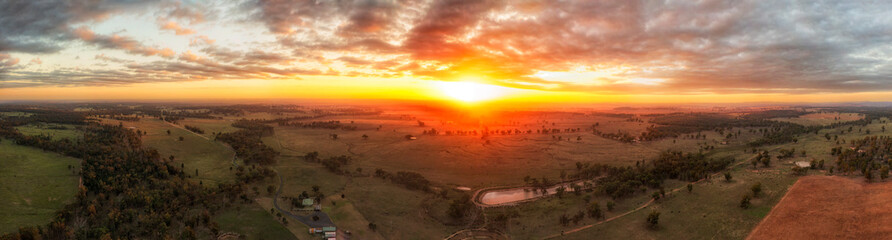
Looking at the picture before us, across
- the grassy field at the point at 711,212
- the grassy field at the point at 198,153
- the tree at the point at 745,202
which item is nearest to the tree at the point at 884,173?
the grassy field at the point at 711,212

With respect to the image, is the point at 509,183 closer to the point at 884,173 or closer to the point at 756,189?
the point at 756,189

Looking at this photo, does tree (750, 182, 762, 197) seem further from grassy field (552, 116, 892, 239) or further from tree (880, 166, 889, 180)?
tree (880, 166, 889, 180)

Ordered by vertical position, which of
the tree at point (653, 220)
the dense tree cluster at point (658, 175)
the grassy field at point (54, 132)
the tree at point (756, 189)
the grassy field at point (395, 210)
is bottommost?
the grassy field at point (395, 210)

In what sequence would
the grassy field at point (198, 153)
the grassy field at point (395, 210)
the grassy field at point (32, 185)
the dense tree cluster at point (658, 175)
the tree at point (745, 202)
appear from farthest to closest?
the grassy field at point (198, 153) → the dense tree cluster at point (658, 175) → the grassy field at point (395, 210) → the grassy field at point (32, 185) → the tree at point (745, 202)

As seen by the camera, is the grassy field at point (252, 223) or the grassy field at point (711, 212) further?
the grassy field at point (252, 223)

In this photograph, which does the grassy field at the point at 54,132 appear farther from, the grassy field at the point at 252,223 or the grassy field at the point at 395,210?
the grassy field at the point at 395,210

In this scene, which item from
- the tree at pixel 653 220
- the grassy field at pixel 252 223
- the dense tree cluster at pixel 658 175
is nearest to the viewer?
the tree at pixel 653 220

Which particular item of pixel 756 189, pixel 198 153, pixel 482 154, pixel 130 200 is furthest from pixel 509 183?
pixel 198 153

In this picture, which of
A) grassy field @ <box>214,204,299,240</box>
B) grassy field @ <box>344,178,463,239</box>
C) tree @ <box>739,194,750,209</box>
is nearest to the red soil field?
tree @ <box>739,194,750,209</box>
